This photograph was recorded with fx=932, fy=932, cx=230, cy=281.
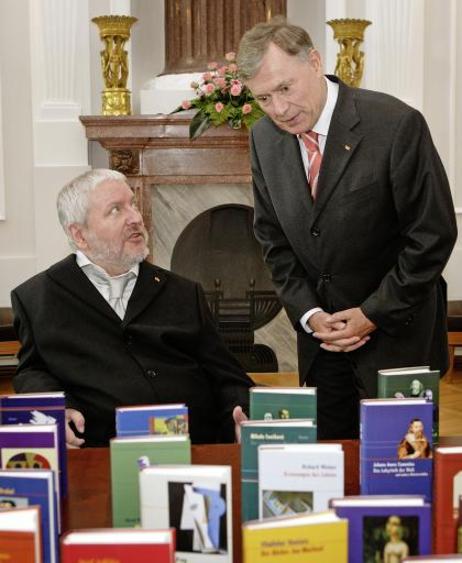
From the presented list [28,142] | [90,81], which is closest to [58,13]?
[90,81]

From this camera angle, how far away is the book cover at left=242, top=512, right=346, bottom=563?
1.14m

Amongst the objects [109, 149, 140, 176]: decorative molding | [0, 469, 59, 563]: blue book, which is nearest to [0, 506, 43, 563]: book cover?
[0, 469, 59, 563]: blue book

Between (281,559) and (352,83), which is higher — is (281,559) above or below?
below

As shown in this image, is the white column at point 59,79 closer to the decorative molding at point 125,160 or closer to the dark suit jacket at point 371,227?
the decorative molding at point 125,160

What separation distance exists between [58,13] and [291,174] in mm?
3959

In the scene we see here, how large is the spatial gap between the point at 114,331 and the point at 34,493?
1197 millimetres

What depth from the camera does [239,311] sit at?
628 cm

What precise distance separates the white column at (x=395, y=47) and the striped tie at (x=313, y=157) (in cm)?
378

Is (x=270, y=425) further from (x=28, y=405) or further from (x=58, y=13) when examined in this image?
(x=58, y=13)

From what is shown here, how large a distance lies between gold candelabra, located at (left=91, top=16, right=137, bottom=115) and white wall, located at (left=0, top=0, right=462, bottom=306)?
0.39 metres

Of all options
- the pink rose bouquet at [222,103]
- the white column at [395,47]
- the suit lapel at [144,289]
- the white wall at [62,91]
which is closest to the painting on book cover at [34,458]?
the suit lapel at [144,289]

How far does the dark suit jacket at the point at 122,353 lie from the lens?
2.55 m

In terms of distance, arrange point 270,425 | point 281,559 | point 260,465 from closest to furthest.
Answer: point 281,559, point 260,465, point 270,425

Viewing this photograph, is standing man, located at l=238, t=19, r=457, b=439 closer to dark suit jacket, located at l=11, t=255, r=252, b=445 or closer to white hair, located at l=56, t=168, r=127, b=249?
dark suit jacket, located at l=11, t=255, r=252, b=445
